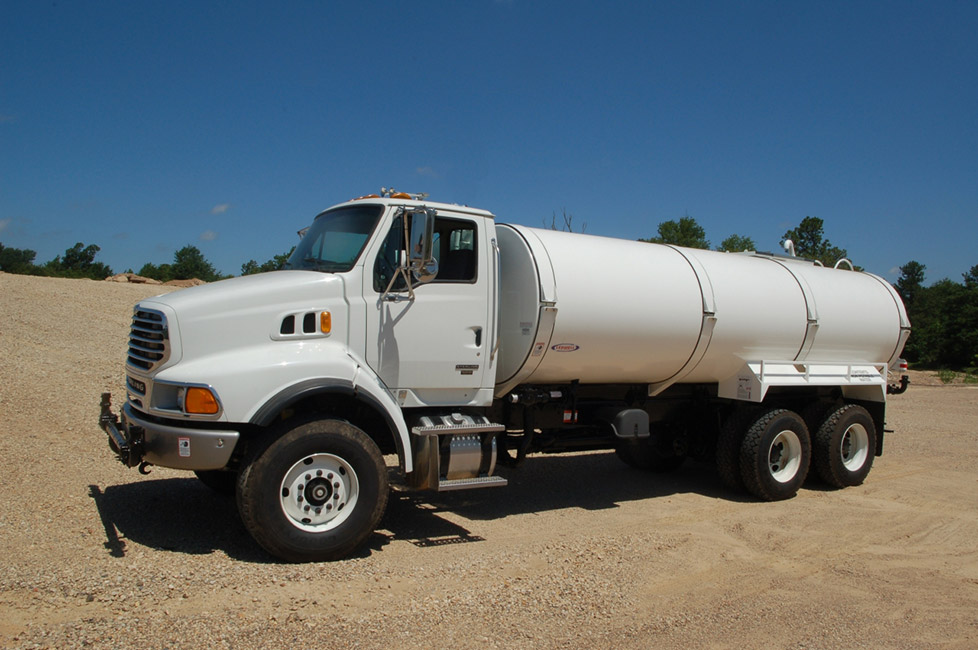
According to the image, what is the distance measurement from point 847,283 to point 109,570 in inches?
364

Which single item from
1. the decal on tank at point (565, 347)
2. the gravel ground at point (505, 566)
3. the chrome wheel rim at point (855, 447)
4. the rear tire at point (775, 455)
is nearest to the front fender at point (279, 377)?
the gravel ground at point (505, 566)

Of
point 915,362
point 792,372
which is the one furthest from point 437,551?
point 915,362

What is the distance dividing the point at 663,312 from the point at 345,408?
360 cm

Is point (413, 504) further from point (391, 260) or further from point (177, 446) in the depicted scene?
point (177, 446)

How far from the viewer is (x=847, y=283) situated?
10.1 m

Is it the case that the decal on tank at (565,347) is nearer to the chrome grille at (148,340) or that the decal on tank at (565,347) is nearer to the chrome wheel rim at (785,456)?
the chrome wheel rim at (785,456)

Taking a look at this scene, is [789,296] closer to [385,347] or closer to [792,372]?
[792,372]

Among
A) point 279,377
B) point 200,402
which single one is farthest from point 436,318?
point 200,402

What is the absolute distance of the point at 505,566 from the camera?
237 inches

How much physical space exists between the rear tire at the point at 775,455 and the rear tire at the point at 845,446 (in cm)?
35

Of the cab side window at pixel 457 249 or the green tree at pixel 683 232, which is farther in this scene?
the green tree at pixel 683 232

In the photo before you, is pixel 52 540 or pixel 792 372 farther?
pixel 792 372

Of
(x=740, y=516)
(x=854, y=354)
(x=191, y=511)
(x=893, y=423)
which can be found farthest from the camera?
(x=893, y=423)

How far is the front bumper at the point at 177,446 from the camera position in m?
5.62
